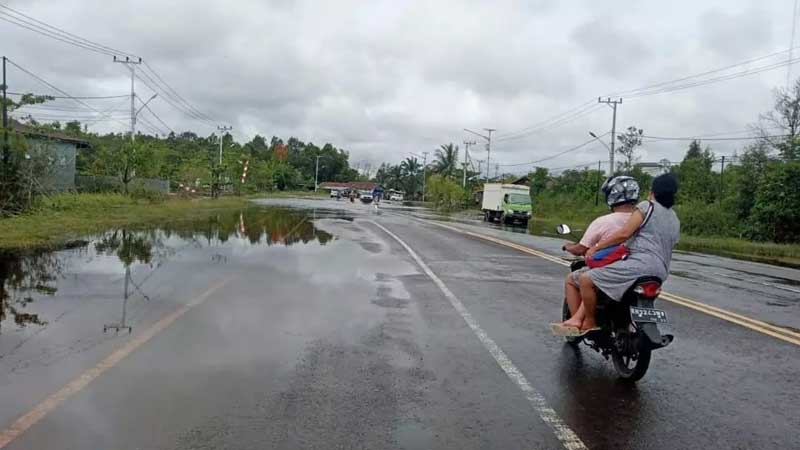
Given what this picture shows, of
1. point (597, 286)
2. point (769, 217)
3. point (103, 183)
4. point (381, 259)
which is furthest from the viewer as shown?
point (103, 183)

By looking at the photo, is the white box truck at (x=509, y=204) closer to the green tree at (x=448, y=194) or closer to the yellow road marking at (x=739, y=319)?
the green tree at (x=448, y=194)

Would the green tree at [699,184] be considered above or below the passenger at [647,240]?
above

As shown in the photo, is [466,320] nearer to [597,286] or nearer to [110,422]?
[597,286]

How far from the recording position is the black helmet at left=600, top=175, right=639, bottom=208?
235 inches

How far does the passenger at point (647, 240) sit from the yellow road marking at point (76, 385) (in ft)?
14.2

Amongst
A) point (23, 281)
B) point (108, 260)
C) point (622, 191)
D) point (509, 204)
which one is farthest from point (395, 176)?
point (622, 191)

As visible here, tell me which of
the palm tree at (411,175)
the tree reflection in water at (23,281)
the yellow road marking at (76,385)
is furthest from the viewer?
the palm tree at (411,175)

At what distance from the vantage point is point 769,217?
98.1 ft

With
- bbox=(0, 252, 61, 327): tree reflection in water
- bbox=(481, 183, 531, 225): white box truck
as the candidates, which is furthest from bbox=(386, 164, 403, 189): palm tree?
bbox=(0, 252, 61, 327): tree reflection in water

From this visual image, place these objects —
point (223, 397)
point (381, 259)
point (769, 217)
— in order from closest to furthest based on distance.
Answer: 1. point (223, 397)
2. point (381, 259)
3. point (769, 217)

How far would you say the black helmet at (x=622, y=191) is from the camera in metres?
5.96

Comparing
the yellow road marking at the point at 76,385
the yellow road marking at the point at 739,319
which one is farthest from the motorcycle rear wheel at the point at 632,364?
the yellow road marking at the point at 76,385

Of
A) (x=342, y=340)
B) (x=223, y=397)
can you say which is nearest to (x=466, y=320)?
(x=342, y=340)

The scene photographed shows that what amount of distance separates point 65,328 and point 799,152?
1350 inches
